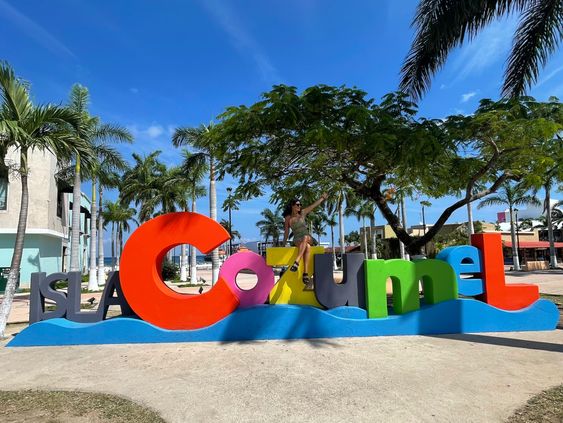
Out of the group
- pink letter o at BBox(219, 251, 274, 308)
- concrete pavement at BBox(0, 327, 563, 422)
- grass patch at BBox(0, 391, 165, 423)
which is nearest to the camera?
grass patch at BBox(0, 391, 165, 423)

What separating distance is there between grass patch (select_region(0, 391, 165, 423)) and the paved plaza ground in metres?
0.21

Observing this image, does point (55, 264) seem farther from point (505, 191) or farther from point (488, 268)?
point (505, 191)

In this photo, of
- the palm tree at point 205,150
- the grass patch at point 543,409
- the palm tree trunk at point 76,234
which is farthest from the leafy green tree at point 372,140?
the palm tree trunk at point 76,234

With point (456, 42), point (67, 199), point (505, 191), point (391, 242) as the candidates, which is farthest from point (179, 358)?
point (391, 242)

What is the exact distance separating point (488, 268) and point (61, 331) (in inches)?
356

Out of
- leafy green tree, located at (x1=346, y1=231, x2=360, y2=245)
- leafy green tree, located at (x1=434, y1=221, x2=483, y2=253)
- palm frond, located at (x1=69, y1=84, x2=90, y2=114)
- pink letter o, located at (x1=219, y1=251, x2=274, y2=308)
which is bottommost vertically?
pink letter o, located at (x1=219, y1=251, x2=274, y2=308)

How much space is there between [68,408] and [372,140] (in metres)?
7.63

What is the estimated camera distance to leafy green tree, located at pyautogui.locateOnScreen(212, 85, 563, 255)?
9.05m

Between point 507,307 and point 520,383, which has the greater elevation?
point 507,307

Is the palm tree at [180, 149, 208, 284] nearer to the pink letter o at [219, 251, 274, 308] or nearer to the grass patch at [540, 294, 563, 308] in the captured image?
the pink letter o at [219, 251, 274, 308]

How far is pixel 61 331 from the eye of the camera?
7633mm

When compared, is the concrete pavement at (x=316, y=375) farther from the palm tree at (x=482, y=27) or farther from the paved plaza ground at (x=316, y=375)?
the palm tree at (x=482, y=27)

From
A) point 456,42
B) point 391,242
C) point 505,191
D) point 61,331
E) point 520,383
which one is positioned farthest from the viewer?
point 391,242

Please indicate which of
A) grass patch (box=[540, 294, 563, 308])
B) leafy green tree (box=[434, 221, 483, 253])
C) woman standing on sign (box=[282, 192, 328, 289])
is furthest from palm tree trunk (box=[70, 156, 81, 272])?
leafy green tree (box=[434, 221, 483, 253])
